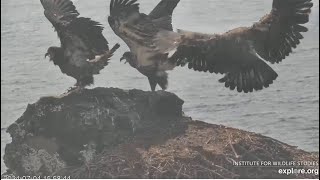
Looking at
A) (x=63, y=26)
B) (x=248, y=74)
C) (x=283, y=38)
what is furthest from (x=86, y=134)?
(x=283, y=38)

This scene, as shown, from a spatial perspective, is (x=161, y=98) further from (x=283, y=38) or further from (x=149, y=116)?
(x=283, y=38)

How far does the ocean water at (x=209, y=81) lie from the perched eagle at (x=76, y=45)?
73mm

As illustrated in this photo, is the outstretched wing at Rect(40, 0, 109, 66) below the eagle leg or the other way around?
the other way around

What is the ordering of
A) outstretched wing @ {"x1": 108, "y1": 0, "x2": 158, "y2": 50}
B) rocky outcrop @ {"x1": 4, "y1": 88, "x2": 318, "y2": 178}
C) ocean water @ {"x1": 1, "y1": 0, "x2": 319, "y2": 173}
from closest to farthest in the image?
rocky outcrop @ {"x1": 4, "y1": 88, "x2": 318, "y2": 178}
outstretched wing @ {"x1": 108, "y1": 0, "x2": 158, "y2": 50}
ocean water @ {"x1": 1, "y1": 0, "x2": 319, "y2": 173}

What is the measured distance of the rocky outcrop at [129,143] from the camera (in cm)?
260

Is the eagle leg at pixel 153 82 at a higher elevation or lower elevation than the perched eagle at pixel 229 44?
lower

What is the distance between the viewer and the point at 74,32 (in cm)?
284

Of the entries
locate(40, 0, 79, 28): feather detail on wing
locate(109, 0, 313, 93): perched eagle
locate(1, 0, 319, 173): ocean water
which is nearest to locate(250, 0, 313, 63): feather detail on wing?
locate(109, 0, 313, 93): perched eagle

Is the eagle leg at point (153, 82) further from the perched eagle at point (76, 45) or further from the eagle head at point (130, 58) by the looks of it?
the perched eagle at point (76, 45)

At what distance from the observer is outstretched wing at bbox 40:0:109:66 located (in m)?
2.83

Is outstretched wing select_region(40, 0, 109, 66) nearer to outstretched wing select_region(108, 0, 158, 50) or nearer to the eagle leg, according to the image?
outstretched wing select_region(108, 0, 158, 50)

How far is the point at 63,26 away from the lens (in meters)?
2.81

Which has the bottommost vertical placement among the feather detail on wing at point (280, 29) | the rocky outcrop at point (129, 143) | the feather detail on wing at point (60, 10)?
the rocky outcrop at point (129, 143)

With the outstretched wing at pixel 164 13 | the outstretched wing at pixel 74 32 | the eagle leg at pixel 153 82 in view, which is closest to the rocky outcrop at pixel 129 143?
the eagle leg at pixel 153 82
